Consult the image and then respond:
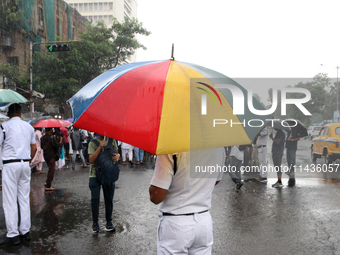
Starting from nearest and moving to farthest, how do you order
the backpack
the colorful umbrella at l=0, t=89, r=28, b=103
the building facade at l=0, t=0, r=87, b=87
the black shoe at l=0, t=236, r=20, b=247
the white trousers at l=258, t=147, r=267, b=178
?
the black shoe at l=0, t=236, r=20, b=247 < the backpack < the colorful umbrella at l=0, t=89, r=28, b=103 < the white trousers at l=258, t=147, r=267, b=178 < the building facade at l=0, t=0, r=87, b=87

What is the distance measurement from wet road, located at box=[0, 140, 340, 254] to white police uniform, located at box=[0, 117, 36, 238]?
0.38 metres

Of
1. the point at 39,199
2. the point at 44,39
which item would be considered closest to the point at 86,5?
the point at 44,39

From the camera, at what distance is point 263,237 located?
514cm

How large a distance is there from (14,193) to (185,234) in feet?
11.3

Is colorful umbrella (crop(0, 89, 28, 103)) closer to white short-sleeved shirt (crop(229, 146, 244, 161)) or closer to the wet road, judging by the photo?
the wet road

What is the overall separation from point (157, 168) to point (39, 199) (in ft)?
20.2

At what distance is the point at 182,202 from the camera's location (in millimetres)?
2428

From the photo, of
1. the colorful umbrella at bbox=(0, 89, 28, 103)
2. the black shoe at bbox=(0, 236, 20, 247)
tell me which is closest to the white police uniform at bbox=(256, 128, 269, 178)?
the colorful umbrella at bbox=(0, 89, 28, 103)

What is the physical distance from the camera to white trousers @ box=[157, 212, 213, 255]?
2344 mm

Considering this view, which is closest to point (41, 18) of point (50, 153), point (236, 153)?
point (50, 153)

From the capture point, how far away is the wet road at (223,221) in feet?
15.5

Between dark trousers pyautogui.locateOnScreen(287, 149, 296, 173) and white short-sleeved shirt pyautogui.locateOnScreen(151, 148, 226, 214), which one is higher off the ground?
white short-sleeved shirt pyautogui.locateOnScreen(151, 148, 226, 214)

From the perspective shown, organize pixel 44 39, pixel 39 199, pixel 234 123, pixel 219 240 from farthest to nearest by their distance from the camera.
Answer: pixel 44 39 < pixel 39 199 < pixel 219 240 < pixel 234 123

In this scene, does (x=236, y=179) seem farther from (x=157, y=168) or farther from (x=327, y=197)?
(x=157, y=168)
